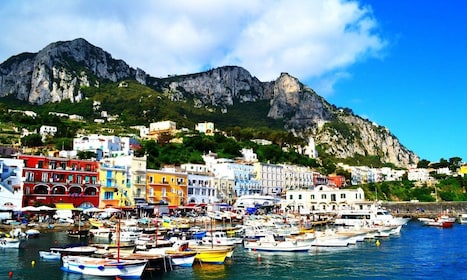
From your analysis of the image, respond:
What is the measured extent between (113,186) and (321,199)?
145 ft

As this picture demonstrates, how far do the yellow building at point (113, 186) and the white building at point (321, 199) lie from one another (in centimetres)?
3600

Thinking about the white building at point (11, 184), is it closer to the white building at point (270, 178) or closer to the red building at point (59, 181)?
the red building at point (59, 181)

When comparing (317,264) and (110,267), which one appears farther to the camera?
(317,264)

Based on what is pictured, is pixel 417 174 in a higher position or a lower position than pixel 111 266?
higher

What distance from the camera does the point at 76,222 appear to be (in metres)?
62.3

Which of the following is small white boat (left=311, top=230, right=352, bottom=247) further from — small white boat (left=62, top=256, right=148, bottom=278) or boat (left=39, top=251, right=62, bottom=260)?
boat (left=39, top=251, right=62, bottom=260)

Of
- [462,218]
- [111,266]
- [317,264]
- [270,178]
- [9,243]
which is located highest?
[270,178]

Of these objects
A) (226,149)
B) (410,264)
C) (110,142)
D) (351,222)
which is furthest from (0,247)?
(226,149)

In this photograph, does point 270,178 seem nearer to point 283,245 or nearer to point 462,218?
point 462,218

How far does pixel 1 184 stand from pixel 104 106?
406ft

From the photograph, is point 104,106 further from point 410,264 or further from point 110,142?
point 410,264

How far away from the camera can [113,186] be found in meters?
A: 74.0

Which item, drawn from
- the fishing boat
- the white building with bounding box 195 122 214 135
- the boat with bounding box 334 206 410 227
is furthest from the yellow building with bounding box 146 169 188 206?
the white building with bounding box 195 122 214 135

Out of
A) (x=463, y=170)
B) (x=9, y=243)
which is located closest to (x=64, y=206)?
(x=9, y=243)
